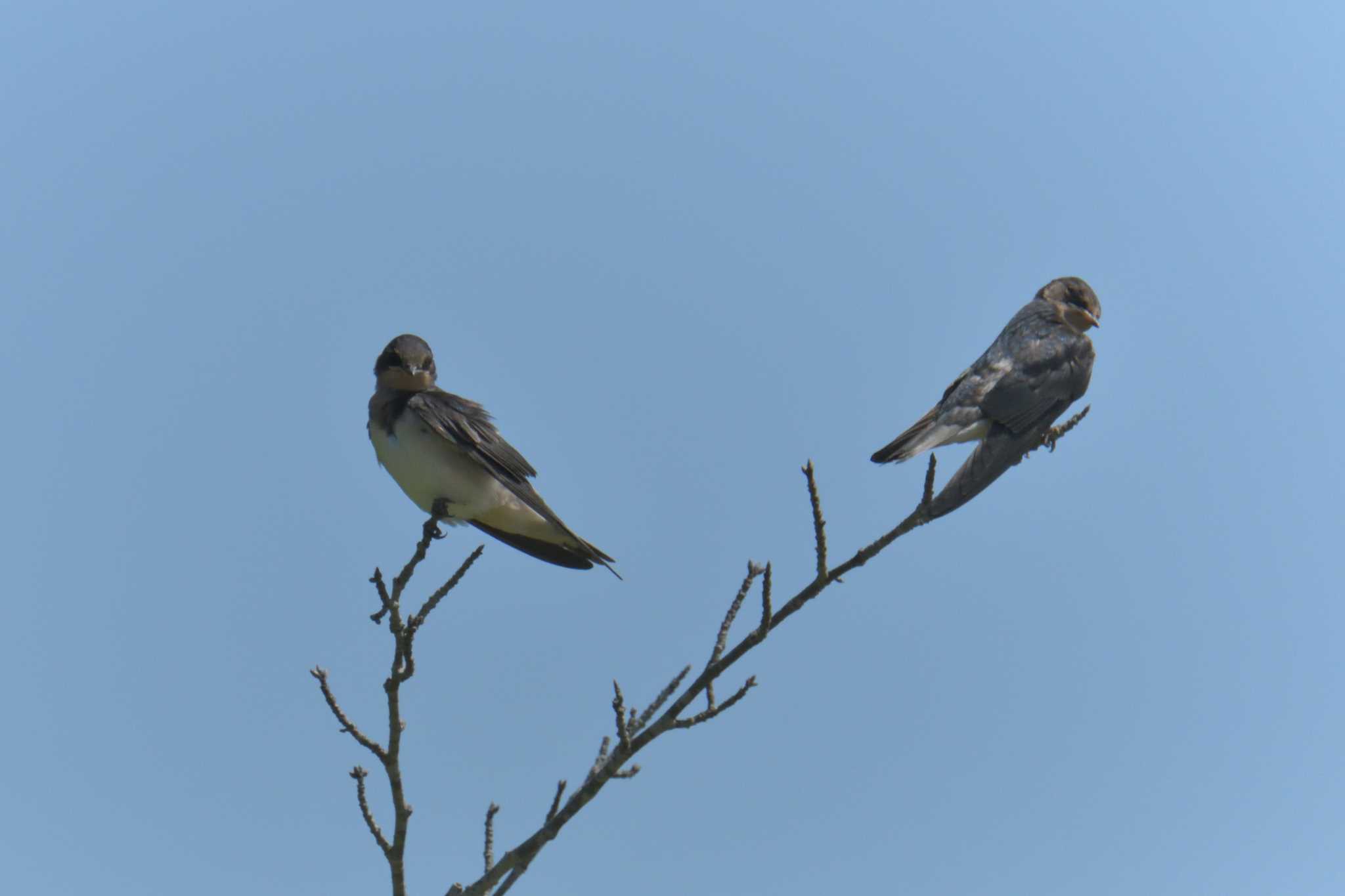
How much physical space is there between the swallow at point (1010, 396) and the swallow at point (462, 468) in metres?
1.78

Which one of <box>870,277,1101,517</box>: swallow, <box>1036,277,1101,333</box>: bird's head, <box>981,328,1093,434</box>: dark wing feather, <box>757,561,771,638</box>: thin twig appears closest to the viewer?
<box>757,561,771,638</box>: thin twig

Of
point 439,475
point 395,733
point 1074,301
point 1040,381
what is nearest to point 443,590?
point 395,733

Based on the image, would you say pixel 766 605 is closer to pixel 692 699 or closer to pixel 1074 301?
pixel 692 699

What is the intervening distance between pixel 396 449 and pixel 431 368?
85 centimetres

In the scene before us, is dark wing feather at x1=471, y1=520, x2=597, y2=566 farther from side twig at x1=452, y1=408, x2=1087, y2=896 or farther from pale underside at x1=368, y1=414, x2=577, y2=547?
side twig at x1=452, y1=408, x2=1087, y2=896

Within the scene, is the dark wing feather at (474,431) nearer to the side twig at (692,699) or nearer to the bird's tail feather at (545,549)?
the bird's tail feather at (545,549)

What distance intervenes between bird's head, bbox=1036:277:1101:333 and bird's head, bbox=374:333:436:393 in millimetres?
4118

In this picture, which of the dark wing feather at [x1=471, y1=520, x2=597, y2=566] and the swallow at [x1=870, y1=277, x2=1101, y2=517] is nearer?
the swallow at [x1=870, y1=277, x2=1101, y2=517]

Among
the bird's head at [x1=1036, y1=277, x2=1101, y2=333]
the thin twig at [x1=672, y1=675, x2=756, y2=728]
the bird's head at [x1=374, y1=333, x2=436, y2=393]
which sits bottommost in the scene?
the thin twig at [x1=672, y1=675, x2=756, y2=728]

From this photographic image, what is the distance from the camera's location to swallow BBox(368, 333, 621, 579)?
6691mm

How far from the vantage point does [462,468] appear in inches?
265

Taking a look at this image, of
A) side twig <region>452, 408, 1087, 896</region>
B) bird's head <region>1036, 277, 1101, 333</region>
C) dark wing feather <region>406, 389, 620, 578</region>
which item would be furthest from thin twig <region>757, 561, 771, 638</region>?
bird's head <region>1036, 277, 1101, 333</region>

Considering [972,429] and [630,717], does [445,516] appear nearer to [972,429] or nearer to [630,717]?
[972,429]

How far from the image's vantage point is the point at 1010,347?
7.86 metres
